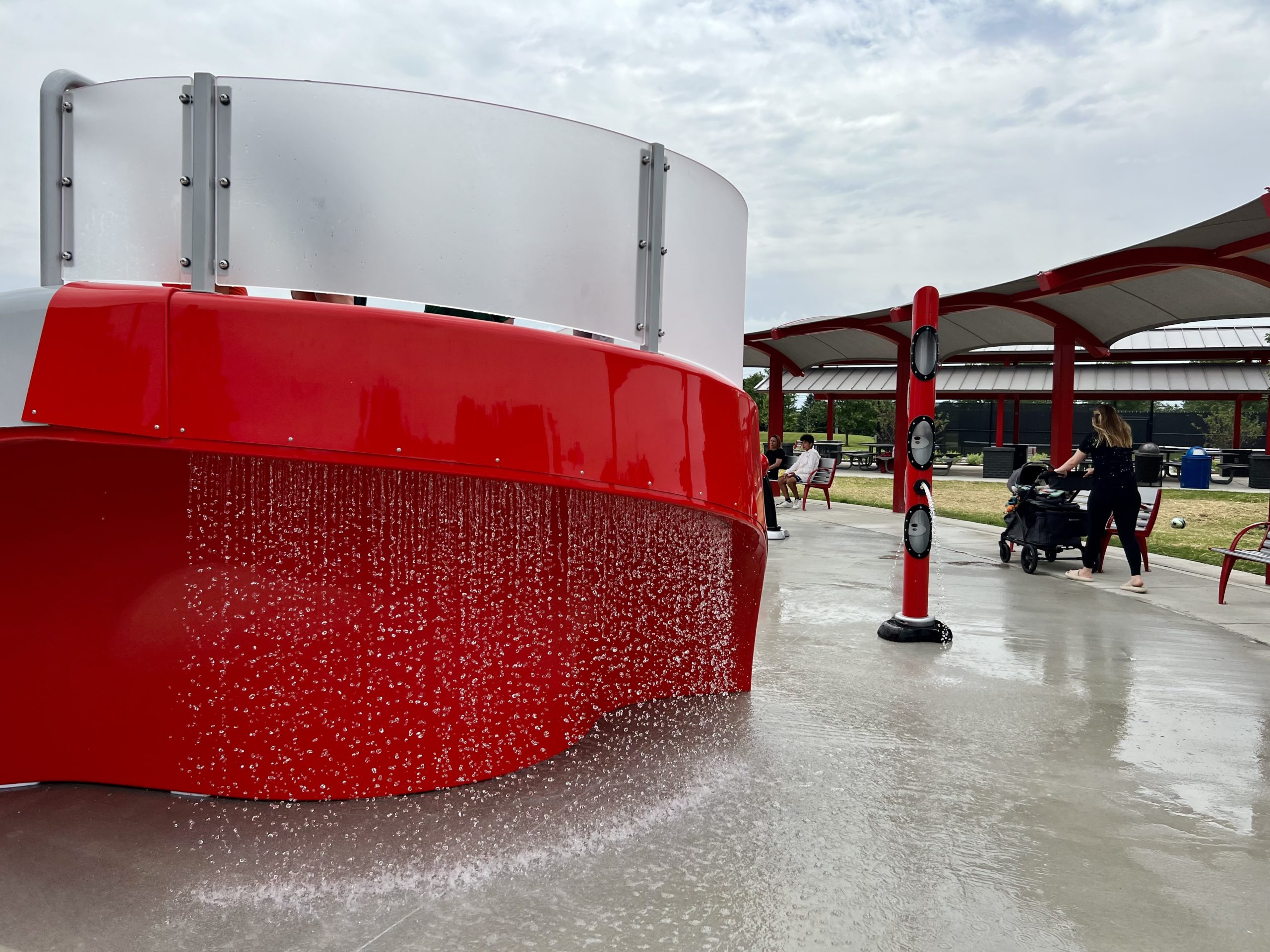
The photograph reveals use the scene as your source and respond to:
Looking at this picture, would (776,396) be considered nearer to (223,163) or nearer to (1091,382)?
(223,163)

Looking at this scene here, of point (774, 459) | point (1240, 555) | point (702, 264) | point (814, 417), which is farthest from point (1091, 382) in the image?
point (702, 264)

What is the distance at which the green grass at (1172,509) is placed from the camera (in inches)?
440

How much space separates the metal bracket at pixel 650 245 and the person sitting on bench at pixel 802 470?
12.1 metres

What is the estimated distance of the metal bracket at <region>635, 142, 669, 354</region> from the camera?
2.65m

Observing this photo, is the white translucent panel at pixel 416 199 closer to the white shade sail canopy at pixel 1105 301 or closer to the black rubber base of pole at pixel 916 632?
the black rubber base of pole at pixel 916 632

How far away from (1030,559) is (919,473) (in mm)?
3830

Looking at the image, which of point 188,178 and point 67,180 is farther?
point 67,180

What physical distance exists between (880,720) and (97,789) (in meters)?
2.83

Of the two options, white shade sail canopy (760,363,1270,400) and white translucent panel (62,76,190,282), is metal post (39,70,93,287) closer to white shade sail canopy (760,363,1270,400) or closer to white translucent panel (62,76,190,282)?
white translucent panel (62,76,190,282)

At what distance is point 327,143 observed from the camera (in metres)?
2.29

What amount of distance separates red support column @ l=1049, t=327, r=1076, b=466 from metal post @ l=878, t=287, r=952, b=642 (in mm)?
6745

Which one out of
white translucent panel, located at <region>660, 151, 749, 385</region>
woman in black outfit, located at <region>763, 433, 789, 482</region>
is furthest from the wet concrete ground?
woman in black outfit, located at <region>763, 433, 789, 482</region>

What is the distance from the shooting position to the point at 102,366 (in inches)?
83.6

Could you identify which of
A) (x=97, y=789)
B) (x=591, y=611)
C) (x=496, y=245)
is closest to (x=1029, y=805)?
(x=591, y=611)
